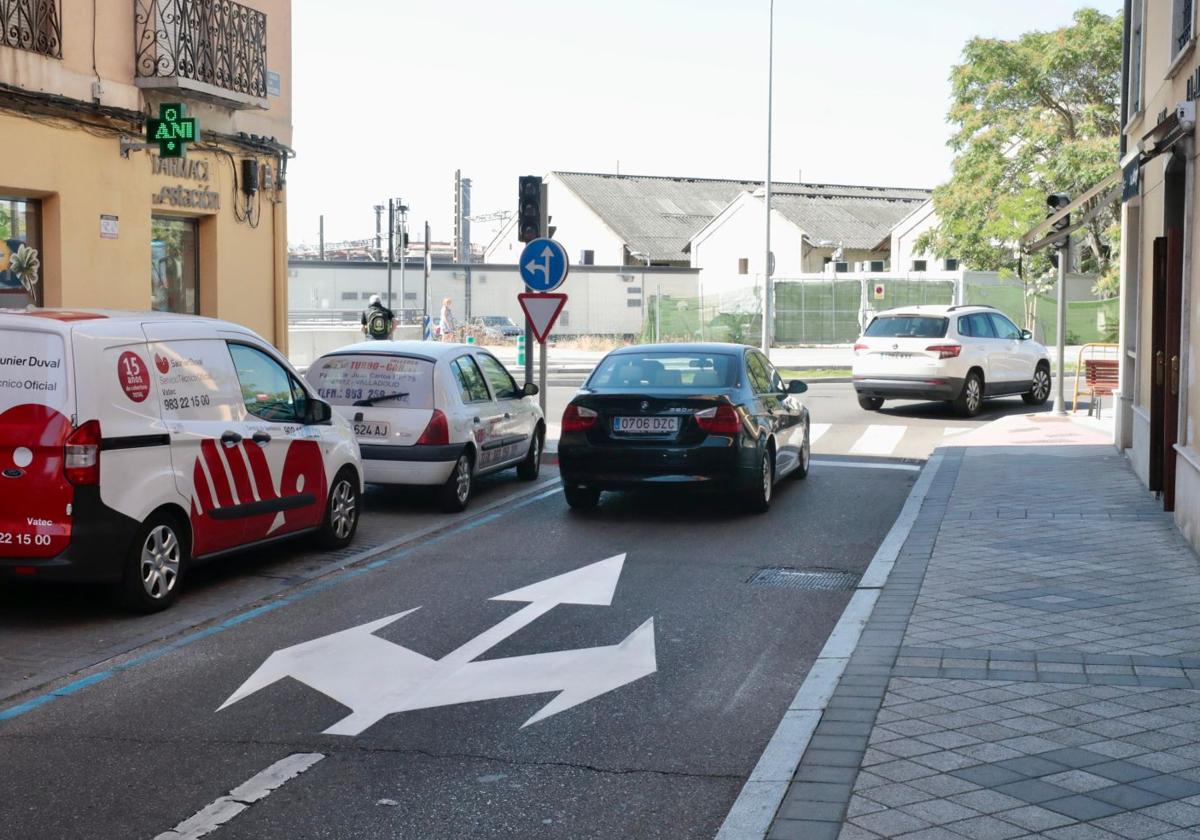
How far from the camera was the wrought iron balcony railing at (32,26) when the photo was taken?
13414 mm

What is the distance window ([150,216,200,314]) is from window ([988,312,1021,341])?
42.2ft

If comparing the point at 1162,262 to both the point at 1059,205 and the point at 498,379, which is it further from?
the point at 1059,205

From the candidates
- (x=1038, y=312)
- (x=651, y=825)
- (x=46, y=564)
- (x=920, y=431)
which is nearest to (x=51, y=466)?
(x=46, y=564)

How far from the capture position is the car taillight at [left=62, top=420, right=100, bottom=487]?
755 centimetres

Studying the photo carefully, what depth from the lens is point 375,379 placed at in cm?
1212

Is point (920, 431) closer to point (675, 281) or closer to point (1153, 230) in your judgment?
point (1153, 230)

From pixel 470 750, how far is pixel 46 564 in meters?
3.22

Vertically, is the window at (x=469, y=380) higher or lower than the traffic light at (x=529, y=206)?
lower

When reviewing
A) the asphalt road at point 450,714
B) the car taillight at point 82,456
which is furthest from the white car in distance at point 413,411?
the car taillight at point 82,456

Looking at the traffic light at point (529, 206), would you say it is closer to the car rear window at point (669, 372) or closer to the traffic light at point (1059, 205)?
the car rear window at point (669, 372)

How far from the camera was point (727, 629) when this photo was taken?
305 inches

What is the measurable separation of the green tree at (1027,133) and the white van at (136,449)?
33.9m

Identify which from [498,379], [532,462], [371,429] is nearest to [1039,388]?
[532,462]

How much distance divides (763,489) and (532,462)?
3.27m
